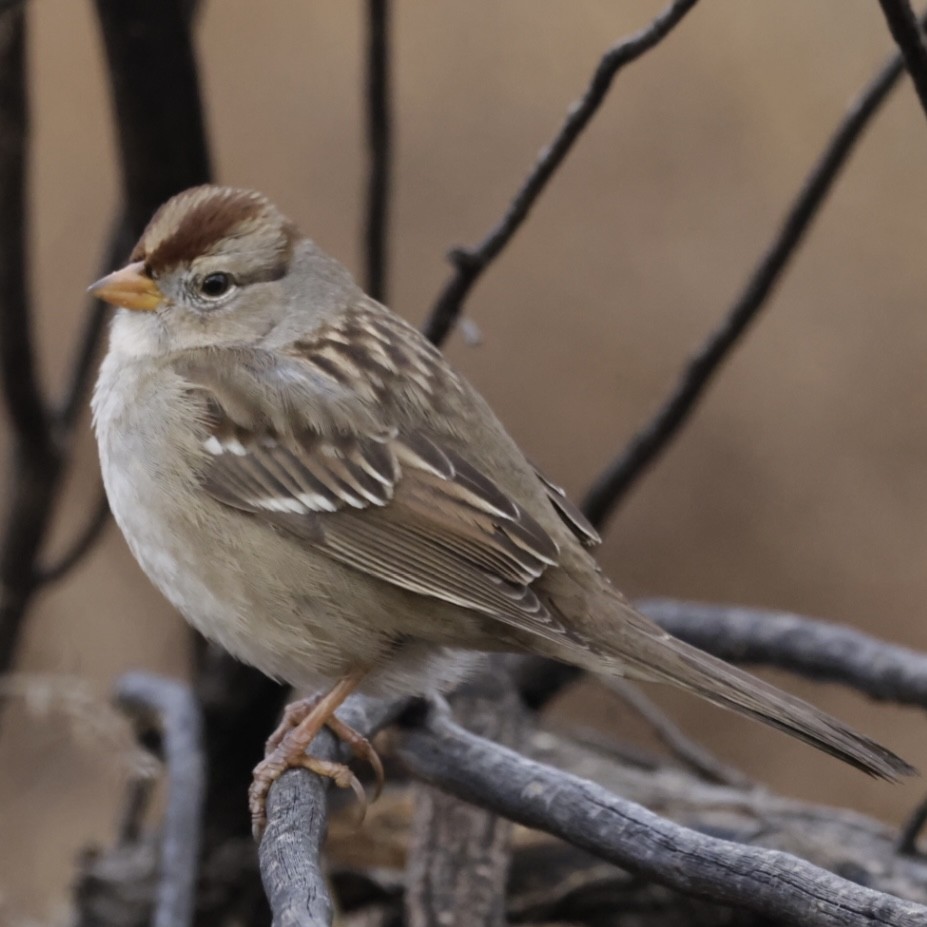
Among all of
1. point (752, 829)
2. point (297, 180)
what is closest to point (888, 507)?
point (297, 180)

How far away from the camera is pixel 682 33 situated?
523cm

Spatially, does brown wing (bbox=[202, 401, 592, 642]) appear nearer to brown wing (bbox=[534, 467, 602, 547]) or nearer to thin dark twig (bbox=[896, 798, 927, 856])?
brown wing (bbox=[534, 467, 602, 547])

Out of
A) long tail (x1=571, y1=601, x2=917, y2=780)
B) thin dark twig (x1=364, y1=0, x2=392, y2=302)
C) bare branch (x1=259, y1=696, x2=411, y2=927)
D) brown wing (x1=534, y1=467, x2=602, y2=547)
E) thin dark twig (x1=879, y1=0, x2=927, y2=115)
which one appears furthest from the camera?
thin dark twig (x1=364, y1=0, x2=392, y2=302)

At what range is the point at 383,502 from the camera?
2250 millimetres

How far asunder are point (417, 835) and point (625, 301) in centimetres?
305

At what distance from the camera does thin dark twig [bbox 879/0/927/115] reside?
1632 millimetres

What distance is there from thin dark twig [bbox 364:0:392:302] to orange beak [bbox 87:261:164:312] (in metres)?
0.48

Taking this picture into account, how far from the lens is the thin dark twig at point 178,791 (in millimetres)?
2357

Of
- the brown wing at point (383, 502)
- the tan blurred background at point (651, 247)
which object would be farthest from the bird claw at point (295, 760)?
the tan blurred background at point (651, 247)

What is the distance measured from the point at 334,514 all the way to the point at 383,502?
0.23ft

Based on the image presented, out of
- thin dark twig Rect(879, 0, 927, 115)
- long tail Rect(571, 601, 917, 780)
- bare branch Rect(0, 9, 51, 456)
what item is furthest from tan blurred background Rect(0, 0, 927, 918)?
thin dark twig Rect(879, 0, 927, 115)

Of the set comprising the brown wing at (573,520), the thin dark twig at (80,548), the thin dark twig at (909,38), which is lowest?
the thin dark twig at (80,548)

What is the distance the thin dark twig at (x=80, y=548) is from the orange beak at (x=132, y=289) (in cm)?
58

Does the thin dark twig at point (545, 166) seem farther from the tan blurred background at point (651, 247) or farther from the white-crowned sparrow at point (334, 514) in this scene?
the tan blurred background at point (651, 247)
